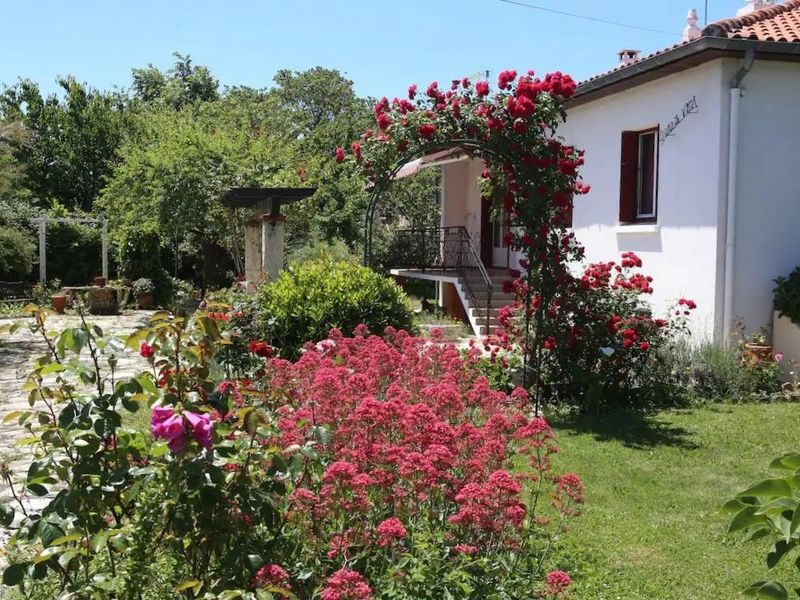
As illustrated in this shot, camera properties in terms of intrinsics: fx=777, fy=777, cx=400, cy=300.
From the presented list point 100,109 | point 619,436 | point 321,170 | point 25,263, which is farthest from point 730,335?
point 100,109

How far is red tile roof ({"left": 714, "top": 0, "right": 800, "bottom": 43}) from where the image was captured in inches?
358

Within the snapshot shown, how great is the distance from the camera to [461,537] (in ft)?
10.8

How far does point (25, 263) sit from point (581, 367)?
1811 centimetres

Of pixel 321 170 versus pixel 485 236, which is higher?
pixel 321 170

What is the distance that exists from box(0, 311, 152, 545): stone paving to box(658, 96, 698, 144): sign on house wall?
22.7 feet

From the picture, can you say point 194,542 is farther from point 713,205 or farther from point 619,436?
point 713,205

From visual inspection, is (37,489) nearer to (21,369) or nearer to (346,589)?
(21,369)

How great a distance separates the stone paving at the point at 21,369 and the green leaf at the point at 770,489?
2194mm

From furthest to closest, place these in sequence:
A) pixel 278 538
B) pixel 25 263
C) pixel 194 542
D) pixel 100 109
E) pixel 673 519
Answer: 1. pixel 100 109
2. pixel 25 263
3. pixel 673 519
4. pixel 278 538
5. pixel 194 542

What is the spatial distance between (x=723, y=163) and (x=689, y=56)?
1.31 m

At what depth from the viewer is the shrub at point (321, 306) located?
8508mm

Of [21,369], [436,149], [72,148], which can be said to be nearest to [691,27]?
[436,149]

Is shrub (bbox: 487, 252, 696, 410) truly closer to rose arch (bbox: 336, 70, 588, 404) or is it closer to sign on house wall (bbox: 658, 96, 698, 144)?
rose arch (bbox: 336, 70, 588, 404)

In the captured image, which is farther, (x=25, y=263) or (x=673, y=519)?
(x=25, y=263)
